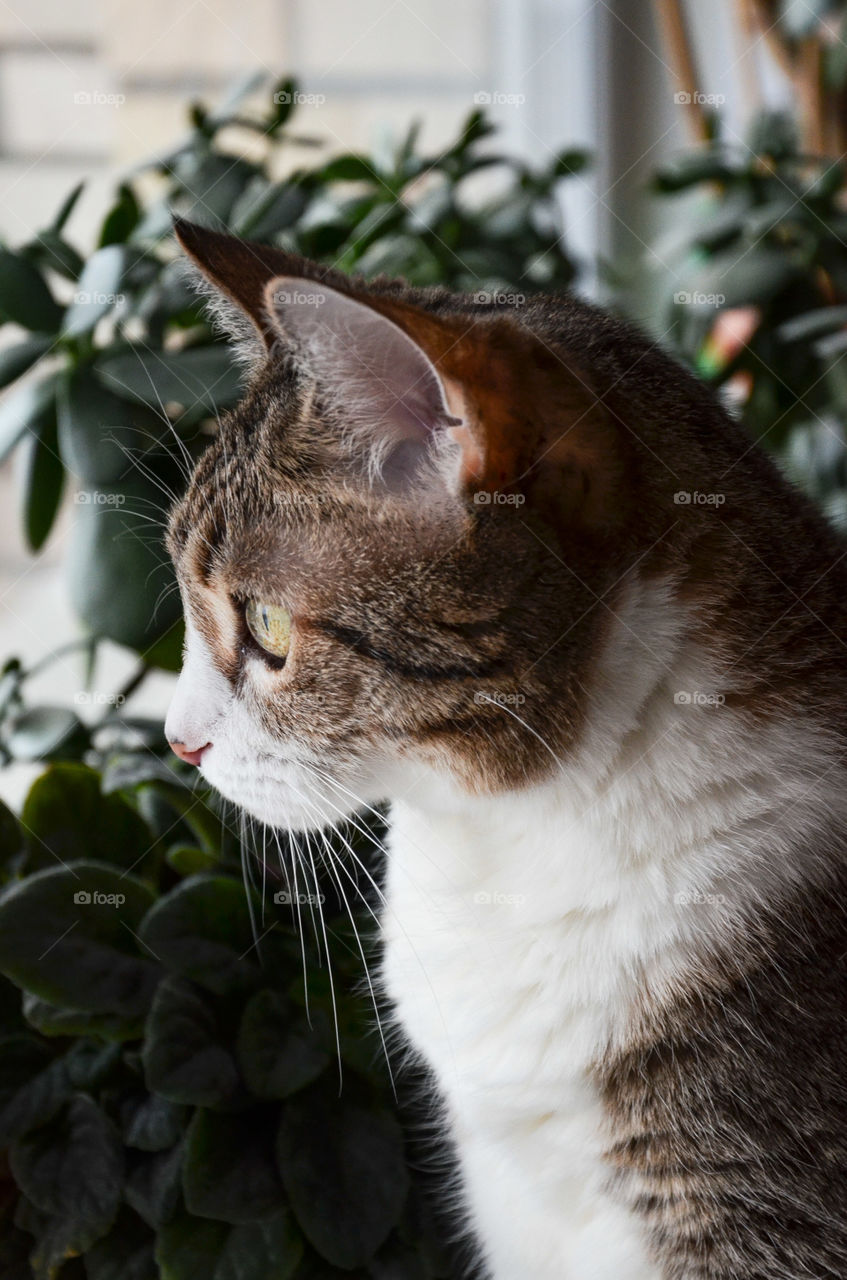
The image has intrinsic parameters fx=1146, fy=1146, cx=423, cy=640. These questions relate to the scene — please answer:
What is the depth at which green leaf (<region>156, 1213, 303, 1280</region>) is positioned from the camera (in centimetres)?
86

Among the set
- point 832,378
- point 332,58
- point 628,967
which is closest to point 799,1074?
point 628,967

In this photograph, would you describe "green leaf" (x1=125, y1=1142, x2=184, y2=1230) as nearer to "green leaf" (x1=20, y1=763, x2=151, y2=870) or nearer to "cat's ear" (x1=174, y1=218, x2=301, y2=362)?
"green leaf" (x1=20, y1=763, x2=151, y2=870)

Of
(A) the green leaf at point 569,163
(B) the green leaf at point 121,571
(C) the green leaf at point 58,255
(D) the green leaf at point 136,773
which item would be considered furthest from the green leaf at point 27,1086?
(A) the green leaf at point 569,163

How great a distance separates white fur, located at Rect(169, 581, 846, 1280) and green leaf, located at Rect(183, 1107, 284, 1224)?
164 mm

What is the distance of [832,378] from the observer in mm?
1608

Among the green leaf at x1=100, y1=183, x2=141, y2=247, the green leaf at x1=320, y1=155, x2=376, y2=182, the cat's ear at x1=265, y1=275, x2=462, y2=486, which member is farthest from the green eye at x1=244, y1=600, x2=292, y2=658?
the green leaf at x1=320, y1=155, x2=376, y2=182

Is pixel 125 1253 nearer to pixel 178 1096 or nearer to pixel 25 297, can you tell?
pixel 178 1096

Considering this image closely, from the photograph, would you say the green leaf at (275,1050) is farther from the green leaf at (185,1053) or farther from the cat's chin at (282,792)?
the cat's chin at (282,792)

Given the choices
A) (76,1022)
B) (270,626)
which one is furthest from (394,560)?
(76,1022)

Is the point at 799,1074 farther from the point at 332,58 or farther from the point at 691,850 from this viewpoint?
the point at 332,58

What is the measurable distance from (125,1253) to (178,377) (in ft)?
2.36

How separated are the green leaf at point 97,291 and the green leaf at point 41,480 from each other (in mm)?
117

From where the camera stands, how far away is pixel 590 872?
30.9 inches

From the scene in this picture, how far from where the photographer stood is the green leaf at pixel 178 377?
1.00 m
